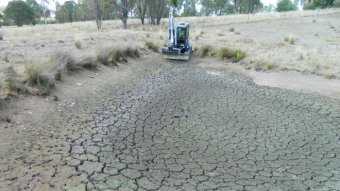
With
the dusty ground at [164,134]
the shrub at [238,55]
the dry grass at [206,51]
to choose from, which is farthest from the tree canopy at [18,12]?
the shrub at [238,55]

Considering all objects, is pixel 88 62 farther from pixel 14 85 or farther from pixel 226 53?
pixel 226 53

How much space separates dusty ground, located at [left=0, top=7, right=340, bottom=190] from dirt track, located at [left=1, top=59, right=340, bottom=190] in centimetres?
2

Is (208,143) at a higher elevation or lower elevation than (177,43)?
lower

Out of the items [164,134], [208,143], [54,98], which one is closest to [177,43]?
[54,98]

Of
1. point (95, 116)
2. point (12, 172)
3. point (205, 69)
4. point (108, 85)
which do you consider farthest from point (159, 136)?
point (205, 69)

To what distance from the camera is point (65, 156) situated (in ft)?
15.9

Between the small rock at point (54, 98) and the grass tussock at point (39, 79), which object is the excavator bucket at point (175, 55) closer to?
the grass tussock at point (39, 79)

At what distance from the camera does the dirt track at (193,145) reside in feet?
14.8

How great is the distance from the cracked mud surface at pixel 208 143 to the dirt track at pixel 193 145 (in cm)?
2

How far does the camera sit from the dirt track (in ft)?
14.8

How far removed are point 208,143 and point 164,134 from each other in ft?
2.83

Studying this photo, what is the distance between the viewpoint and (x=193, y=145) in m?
5.80

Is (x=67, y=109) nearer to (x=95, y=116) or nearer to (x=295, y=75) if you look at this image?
(x=95, y=116)

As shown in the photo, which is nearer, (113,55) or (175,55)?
(113,55)
